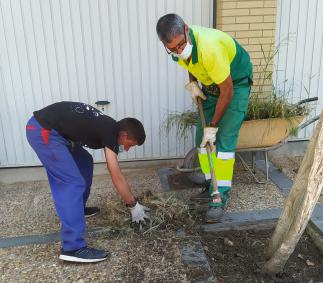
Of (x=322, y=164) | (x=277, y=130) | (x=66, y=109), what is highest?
(x=66, y=109)

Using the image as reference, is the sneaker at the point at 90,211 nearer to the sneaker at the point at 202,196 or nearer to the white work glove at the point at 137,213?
Result: the white work glove at the point at 137,213

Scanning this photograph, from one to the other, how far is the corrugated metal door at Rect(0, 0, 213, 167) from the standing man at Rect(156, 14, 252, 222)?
120cm

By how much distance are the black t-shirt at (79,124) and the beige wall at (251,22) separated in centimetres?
215

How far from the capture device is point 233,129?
3.40 meters

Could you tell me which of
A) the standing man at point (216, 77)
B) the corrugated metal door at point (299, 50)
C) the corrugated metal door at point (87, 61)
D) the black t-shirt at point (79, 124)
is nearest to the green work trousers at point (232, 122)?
the standing man at point (216, 77)

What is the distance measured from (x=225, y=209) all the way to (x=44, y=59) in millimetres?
2752

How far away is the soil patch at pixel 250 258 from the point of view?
2734 mm

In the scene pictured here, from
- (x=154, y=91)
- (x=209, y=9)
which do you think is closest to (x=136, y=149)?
(x=154, y=91)

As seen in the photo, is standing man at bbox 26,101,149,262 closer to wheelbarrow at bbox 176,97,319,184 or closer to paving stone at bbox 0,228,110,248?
paving stone at bbox 0,228,110,248

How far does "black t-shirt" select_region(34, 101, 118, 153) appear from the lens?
2871 mm

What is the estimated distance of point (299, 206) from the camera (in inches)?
100

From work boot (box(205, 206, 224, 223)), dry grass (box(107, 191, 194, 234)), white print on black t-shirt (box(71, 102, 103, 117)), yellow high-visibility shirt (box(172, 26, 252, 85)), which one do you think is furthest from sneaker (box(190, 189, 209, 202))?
white print on black t-shirt (box(71, 102, 103, 117))

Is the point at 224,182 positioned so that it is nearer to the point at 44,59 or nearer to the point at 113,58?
the point at 113,58

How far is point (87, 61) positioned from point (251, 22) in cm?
Result: 199
